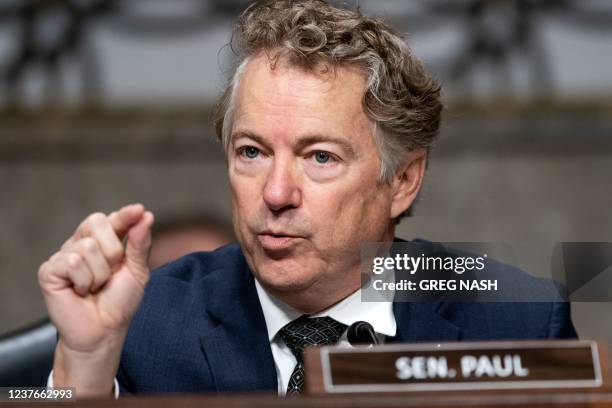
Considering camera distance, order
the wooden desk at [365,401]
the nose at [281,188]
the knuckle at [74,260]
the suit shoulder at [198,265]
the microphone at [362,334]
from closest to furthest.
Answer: the wooden desk at [365,401] → the knuckle at [74,260] → the microphone at [362,334] → the nose at [281,188] → the suit shoulder at [198,265]

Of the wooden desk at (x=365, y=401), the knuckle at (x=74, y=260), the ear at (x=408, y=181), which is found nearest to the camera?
the wooden desk at (x=365, y=401)

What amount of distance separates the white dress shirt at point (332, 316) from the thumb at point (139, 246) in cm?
53

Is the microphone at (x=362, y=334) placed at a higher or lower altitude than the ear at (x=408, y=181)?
lower

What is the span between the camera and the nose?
6.67ft

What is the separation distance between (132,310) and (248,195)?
42 centimetres

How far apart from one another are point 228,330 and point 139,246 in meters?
0.57

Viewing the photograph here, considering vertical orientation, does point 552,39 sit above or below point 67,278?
above

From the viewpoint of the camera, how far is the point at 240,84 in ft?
7.46

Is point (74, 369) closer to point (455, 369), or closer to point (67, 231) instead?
point (455, 369)

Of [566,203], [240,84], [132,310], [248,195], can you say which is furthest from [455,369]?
[566,203]

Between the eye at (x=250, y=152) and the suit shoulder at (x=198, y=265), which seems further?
the suit shoulder at (x=198, y=265)

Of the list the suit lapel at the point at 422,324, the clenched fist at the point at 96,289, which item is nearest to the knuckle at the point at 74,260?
the clenched fist at the point at 96,289

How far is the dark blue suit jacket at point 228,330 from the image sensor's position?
7.23 feet

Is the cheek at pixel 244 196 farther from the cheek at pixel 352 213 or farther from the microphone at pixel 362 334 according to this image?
the microphone at pixel 362 334
